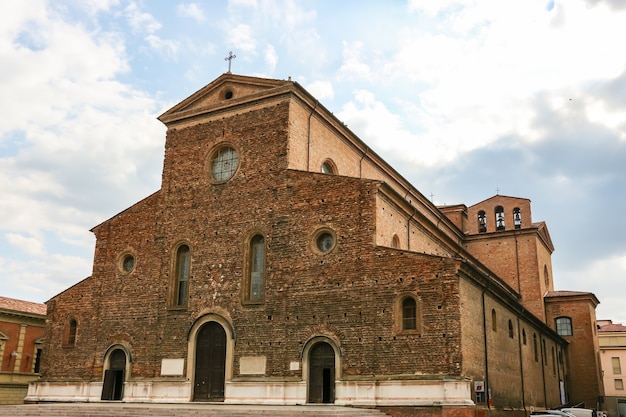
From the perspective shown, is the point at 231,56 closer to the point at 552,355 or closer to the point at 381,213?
the point at 381,213

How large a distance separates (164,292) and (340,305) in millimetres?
7358

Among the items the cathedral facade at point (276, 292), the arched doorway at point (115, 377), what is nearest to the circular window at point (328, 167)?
the cathedral facade at point (276, 292)

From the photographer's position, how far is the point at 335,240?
21000 mm

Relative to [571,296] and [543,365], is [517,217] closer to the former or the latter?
[571,296]

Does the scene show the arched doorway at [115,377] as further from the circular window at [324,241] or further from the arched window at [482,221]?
the arched window at [482,221]

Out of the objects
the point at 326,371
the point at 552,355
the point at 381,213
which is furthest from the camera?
the point at 552,355

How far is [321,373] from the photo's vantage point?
20.1 metres

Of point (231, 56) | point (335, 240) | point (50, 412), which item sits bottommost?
point (50, 412)

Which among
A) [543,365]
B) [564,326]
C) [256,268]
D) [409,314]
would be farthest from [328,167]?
[564,326]

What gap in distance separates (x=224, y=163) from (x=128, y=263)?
5647mm

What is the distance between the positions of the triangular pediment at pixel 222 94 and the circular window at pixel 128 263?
579 cm

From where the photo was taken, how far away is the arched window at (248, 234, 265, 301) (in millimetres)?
22266

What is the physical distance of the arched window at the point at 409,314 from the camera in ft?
62.4

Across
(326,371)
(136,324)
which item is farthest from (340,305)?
(136,324)
